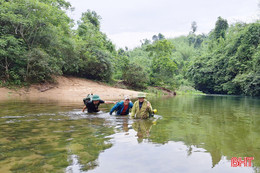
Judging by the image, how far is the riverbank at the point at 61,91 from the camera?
727 inches

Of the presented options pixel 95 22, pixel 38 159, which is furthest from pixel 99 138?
pixel 95 22

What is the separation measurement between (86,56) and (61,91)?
8.00m

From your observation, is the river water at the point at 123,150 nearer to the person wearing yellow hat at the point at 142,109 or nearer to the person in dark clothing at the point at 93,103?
the person wearing yellow hat at the point at 142,109

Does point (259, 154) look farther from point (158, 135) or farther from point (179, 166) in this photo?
point (158, 135)

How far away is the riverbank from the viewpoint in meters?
18.5

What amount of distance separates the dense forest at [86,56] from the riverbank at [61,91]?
3.93ft

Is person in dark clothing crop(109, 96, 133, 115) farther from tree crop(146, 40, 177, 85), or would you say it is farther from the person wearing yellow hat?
tree crop(146, 40, 177, 85)

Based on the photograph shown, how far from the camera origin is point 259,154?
13.1 ft

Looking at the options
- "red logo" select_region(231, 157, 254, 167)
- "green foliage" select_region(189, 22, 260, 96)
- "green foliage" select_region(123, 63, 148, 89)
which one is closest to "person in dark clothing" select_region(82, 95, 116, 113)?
"red logo" select_region(231, 157, 254, 167)

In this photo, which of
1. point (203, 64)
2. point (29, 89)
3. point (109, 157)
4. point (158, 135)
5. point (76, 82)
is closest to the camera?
point (109, 157)

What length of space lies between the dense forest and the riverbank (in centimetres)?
120

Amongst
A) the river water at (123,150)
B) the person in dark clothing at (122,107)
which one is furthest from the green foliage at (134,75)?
the river water at (123,150)

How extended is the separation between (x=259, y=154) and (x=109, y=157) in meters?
2.85

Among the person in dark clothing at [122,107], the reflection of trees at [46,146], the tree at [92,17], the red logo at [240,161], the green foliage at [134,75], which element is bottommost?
the red logo at [240,161]
